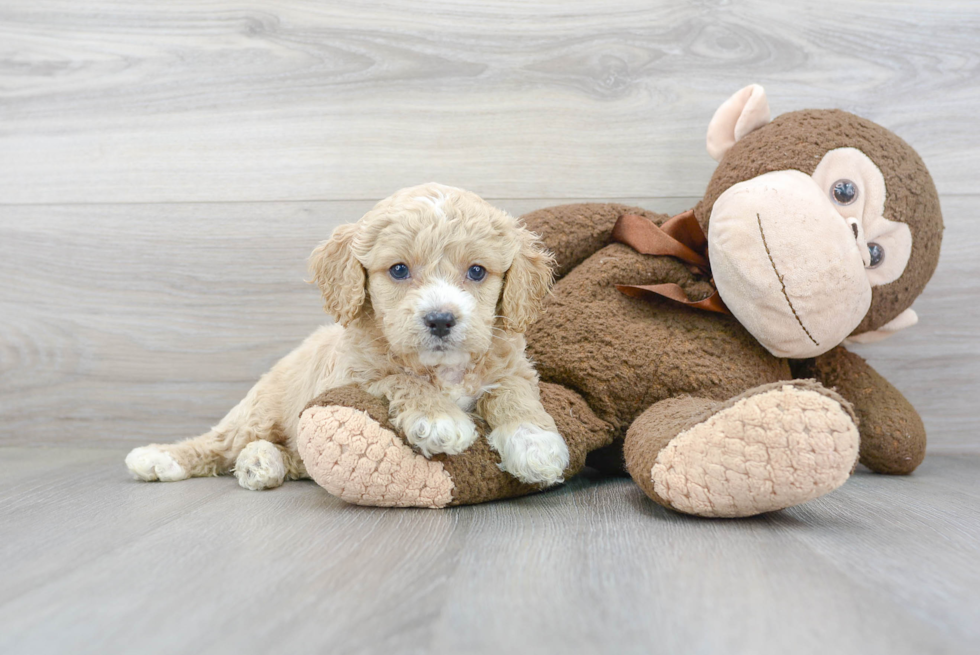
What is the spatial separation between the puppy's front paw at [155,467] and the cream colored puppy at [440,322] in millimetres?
189

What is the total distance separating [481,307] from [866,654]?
30.3 inches

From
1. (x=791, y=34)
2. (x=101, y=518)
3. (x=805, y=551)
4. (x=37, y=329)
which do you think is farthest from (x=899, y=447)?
(x=37, y=329)

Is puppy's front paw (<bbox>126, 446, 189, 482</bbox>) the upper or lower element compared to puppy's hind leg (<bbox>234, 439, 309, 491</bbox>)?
lower

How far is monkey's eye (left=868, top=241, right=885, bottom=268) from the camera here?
55.4 inches

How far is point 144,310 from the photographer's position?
201cm

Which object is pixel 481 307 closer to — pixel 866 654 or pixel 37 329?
pixel 866 654

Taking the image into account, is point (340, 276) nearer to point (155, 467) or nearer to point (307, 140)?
point (155, 467)

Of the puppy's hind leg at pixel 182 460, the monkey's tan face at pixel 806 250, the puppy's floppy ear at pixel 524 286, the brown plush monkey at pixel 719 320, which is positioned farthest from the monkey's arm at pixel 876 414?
the puppy's hind leg at pixel 182 460

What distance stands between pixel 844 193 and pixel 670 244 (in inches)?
13.8

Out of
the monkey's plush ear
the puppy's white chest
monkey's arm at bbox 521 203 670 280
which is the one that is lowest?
the puppy's white chest

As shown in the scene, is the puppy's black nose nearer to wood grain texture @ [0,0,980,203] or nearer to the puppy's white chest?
the puppy's white chest

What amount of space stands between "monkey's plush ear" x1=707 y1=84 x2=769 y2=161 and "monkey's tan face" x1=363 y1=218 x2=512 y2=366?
0.68 metres

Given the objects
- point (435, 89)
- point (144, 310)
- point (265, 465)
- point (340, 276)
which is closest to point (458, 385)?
point (340, 276)

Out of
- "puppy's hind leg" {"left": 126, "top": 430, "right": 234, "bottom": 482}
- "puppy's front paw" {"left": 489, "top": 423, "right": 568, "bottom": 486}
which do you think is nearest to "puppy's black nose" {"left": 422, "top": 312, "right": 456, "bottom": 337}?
"puppy's front paw" {"left": 489, "top": 423, "right": 568, "bottom": 486}
